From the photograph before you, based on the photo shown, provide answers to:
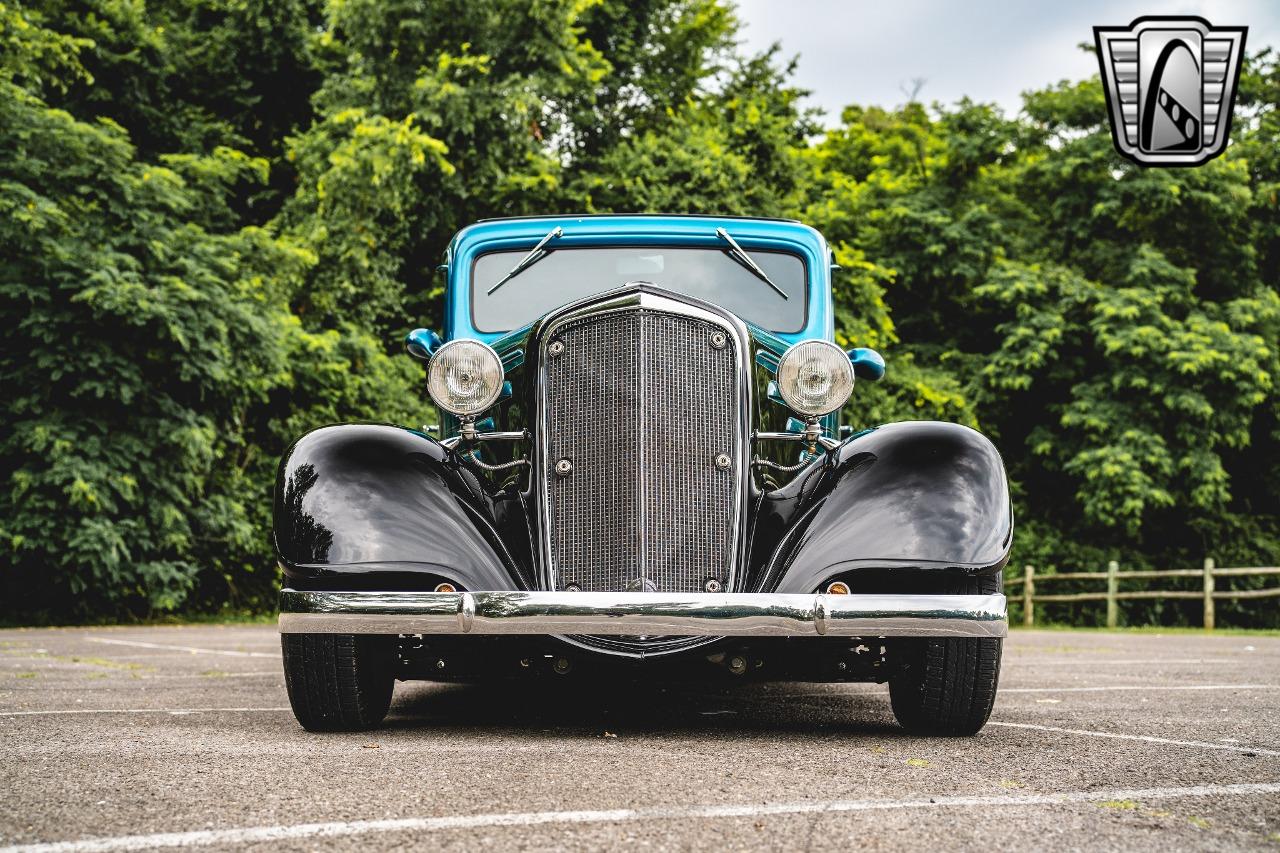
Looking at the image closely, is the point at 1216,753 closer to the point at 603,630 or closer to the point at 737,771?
the point at 737,771

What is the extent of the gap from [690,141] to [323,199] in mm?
5892

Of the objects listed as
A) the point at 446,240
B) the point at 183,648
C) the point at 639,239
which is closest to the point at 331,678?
the point at 639,239

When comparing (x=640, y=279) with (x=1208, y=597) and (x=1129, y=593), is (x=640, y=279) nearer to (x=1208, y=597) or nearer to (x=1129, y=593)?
(x=1208, y=597)

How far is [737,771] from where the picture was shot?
3465mm

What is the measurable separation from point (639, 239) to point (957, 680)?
2.66m

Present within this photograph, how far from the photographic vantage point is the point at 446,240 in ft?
69.2

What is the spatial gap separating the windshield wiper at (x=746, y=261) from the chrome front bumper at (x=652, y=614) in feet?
7.64

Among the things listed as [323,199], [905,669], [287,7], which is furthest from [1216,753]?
[287,7]

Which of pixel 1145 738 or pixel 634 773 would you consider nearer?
pixel 634 773

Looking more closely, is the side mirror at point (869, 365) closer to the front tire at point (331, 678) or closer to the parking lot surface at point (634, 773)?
the parking lot surface at point (634, 773)

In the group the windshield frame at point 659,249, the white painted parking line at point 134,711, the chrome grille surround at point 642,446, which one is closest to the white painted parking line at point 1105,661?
the windshield frame at point 659,249

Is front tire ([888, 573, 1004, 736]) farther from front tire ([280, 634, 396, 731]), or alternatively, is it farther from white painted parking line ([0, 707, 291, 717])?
white painted parking line ([0, 707, 291, 717])

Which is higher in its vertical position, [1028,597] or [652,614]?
[652,614]

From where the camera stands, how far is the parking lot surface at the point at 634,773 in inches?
105
